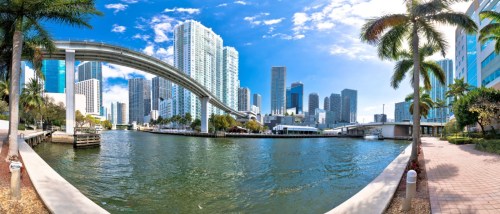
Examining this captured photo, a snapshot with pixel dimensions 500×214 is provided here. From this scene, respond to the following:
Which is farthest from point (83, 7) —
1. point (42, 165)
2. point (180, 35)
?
point (180, 35)

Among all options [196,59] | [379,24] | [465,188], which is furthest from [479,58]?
[196,59]

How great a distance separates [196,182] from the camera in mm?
16016

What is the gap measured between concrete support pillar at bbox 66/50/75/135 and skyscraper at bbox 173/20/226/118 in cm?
11658

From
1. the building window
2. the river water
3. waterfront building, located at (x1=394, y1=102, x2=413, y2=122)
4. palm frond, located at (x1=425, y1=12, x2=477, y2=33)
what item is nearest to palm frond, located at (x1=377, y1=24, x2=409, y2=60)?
palm frond, located at (x1=425, y1=12, x2=477, y2=33)

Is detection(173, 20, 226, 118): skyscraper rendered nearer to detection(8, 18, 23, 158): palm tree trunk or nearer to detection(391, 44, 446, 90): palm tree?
detection(391, 44, 446, 90): palm tree

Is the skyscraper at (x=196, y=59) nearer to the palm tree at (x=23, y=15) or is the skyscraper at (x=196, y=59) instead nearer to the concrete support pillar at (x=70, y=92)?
the concrete support pillar at (x=70, y=92)

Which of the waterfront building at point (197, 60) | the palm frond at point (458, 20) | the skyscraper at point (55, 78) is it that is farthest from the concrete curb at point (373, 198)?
the skyscraper at point (55, 78)

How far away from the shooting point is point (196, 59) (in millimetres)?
166125

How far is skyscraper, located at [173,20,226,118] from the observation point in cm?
16425

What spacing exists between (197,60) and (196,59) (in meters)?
0.97

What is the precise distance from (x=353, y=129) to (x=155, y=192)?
128 m

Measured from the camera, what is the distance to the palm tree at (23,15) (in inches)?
584

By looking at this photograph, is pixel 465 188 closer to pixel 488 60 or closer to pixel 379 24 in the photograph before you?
pixel 379 24

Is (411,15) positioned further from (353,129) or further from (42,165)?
(353,129)
